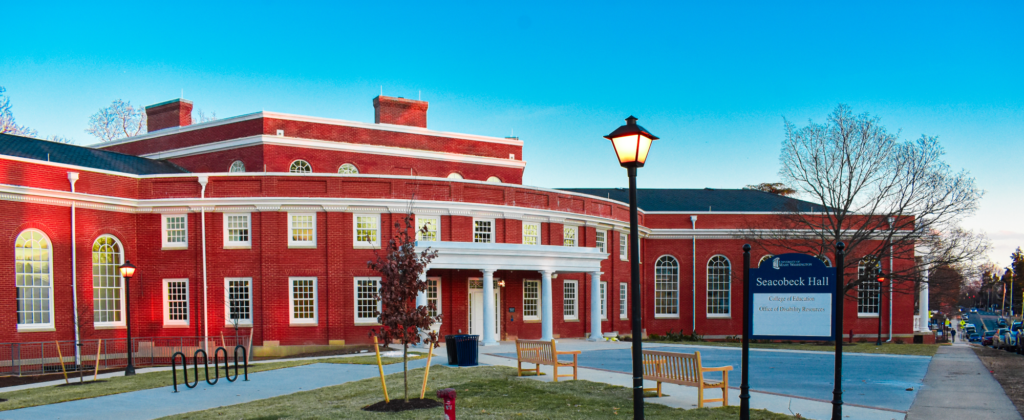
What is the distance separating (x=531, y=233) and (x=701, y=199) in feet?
62.8

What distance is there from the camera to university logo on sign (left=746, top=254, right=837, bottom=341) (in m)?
9.88

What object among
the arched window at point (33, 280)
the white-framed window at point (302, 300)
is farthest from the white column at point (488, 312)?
the arched window at point (33, 280)

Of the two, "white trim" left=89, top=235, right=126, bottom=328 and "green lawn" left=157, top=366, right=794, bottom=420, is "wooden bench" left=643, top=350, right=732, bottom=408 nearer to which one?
"green lawn" left=157, top=366, right=794, bottom=420

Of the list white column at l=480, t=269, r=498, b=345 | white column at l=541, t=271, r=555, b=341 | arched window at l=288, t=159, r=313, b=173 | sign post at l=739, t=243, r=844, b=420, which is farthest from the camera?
arched window at l=288, t=159, r=313, b=173

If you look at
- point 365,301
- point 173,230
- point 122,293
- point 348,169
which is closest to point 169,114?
point 348,169

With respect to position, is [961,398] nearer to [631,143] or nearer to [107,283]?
[631,143]

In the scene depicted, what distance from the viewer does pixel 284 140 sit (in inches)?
1438

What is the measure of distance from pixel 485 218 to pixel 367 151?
9.23 metres

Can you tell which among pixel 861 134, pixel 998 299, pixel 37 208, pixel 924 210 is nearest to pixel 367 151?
pixel 37 208

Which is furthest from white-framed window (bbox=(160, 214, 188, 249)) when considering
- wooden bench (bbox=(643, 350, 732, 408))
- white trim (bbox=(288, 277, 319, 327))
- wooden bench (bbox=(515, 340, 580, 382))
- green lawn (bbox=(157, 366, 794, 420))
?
wooden bench (bbox=(643, 350, 732, 408))

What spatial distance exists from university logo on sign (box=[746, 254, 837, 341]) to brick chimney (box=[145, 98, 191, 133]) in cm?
3912

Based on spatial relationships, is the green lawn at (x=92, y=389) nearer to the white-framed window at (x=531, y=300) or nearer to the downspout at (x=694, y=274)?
the white-framed window at (x=531, y=300)

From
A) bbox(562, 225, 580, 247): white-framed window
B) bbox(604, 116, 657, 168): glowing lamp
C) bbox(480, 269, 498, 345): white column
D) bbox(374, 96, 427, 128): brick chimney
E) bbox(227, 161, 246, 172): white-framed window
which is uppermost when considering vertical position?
bbox(374, 96, 427, 128): brick chimney

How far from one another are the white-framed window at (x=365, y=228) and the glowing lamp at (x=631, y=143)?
850 inches
